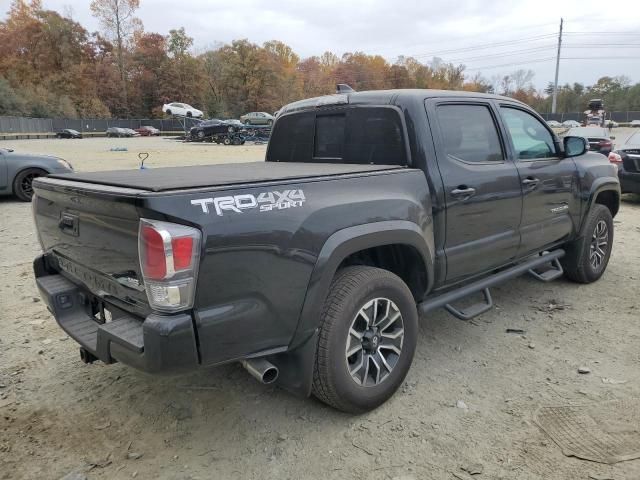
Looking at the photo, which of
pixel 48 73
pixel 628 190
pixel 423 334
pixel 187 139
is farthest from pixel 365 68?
pixel 423 334

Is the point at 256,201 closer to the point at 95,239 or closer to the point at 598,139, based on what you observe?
the point at 95,239

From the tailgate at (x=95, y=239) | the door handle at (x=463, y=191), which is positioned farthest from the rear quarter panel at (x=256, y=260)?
the door handle at (x=463, y=191)

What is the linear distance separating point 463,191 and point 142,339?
2282 mm

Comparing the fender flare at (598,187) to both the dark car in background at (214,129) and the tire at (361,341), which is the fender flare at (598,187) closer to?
the tire at (361,341)

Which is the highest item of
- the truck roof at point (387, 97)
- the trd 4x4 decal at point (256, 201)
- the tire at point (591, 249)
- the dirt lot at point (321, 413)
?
the truck roof at point (387, 97)

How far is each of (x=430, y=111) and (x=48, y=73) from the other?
273ft

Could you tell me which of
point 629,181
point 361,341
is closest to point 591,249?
point 361,341

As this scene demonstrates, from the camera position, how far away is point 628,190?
9867 mm

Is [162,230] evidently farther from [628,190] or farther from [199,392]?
[628,190]

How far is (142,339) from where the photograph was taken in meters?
2.25

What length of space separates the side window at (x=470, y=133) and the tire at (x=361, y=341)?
3.79ft

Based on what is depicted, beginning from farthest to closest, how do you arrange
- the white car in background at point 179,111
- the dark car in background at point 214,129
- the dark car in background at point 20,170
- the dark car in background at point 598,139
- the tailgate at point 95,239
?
1. the white car in background at point 179,111
2. the dark car in background at point 214,129
3. the dark car in background at point 598,139
4. the dark car in background at point 20,170
5. the tailgate at point 95,239

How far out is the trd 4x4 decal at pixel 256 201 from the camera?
221 cm

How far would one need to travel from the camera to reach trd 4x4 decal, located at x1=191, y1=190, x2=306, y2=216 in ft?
7.25
